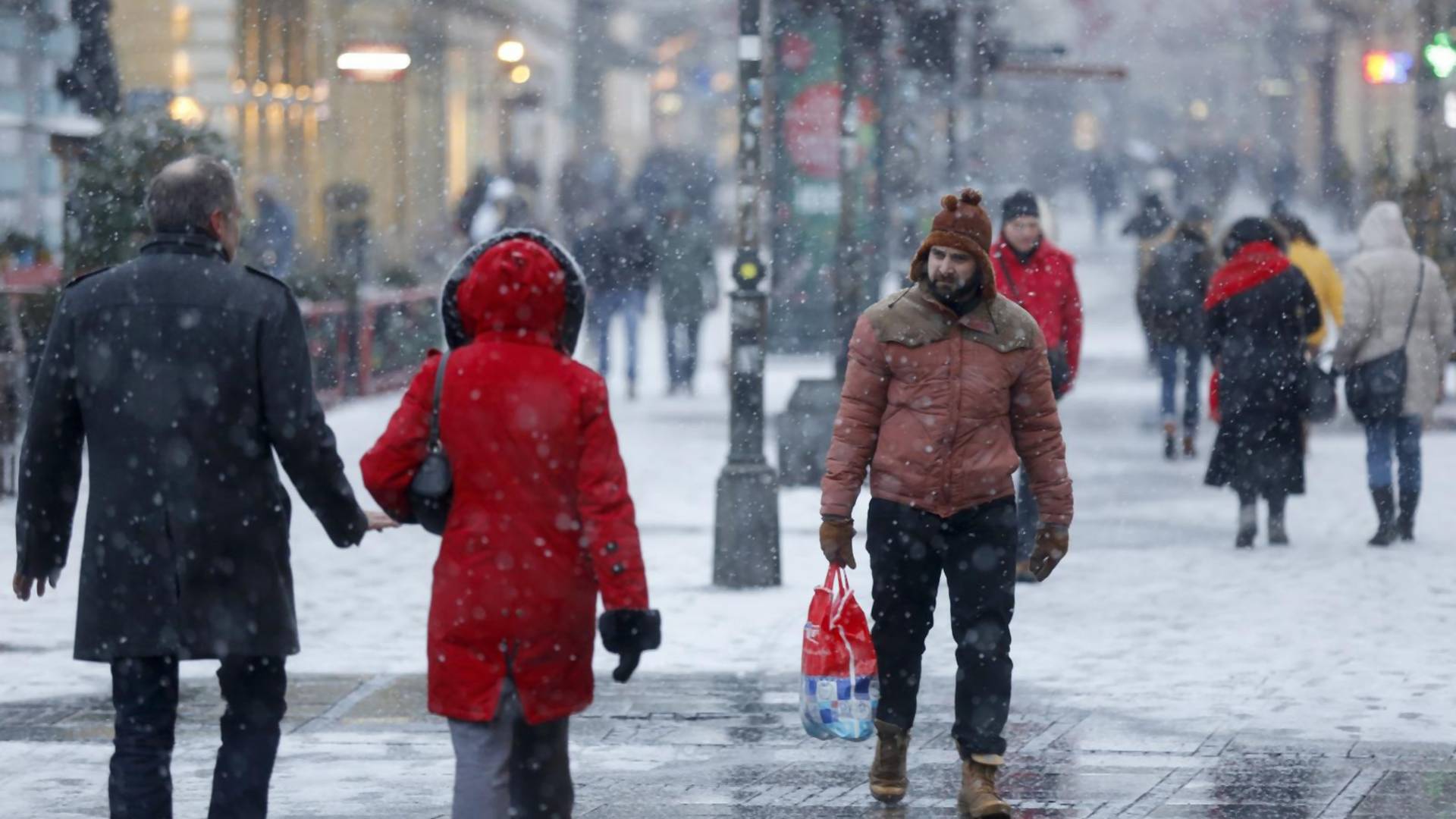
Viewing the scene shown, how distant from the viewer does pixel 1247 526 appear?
12.4 m

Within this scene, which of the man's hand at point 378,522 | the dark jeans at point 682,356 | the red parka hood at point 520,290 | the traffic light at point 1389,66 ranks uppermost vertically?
the traffic light at point 1389,66

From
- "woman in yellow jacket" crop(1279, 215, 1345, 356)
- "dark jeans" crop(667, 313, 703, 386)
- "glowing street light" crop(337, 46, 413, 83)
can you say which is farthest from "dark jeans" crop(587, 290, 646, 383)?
"glowing street light" crop(337, 46, 413, 83)

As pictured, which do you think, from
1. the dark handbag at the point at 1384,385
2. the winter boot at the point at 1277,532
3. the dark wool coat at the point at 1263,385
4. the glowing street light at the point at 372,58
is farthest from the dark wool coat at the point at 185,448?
the glowing street light at the point at 372,58

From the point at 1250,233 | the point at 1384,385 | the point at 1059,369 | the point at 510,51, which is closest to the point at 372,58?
the point at 510,51

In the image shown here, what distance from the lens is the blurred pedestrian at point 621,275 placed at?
840 inches

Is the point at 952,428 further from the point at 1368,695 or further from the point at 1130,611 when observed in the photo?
the point at 1130,611

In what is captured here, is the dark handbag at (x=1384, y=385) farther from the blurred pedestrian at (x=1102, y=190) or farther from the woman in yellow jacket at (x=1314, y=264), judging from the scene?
the blurred pedestrian at (x=1102, y=190)

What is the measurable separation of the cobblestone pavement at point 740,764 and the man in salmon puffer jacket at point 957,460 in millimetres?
372

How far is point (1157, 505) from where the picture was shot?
562 inches

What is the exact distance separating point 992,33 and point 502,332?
784 inches

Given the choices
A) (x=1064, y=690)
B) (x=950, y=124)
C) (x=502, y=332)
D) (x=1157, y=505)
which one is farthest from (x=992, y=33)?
(x=502, y=332)

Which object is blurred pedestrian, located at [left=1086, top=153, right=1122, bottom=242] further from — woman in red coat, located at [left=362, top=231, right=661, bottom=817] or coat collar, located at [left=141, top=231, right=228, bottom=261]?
woman in red coat, located at [left=362, top=231, right=661, bottom=817]

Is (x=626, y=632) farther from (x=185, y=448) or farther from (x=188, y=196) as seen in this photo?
(x=188, y=196)

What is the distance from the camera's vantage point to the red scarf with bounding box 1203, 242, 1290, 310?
40.0 ft
